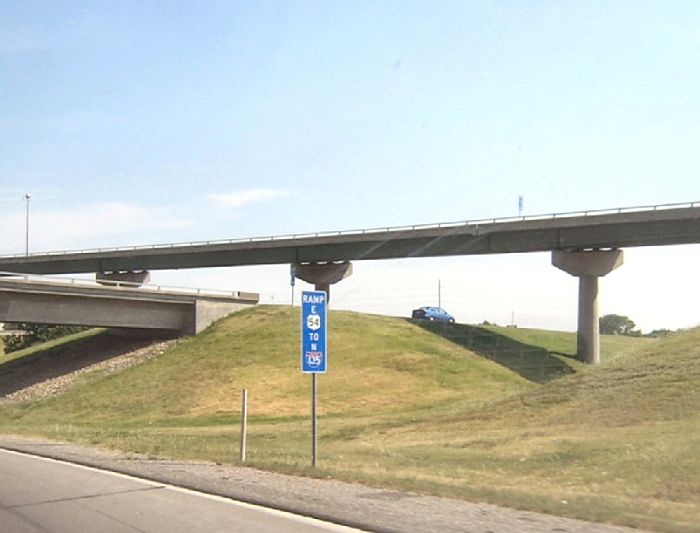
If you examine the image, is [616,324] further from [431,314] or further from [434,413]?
[434,413]

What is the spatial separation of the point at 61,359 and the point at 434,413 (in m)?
37.3

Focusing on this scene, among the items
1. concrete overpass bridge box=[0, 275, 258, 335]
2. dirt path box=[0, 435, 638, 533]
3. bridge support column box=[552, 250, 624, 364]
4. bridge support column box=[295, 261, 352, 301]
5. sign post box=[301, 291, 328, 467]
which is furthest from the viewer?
bridge support column box=[295, 261, 352, 301]

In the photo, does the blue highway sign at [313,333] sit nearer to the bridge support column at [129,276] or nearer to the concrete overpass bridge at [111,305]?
the concrete overpass bridge at [111,305]

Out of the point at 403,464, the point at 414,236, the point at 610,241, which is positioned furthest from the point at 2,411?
the point at 610,241

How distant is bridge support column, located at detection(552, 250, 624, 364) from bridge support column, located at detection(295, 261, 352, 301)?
19504 millimetres

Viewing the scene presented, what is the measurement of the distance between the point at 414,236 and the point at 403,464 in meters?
46.7

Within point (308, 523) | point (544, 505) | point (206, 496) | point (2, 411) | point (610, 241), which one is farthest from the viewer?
point (610, 241)

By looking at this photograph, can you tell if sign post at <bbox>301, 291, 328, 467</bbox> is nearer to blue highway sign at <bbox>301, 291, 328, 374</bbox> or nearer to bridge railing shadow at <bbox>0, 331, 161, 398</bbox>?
blue highway sign at <bbox>301, 291, 328, 374</bbox>

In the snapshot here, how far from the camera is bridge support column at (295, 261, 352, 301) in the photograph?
70.7m

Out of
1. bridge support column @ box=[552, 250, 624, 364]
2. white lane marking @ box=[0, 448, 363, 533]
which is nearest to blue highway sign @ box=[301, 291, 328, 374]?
white lane marking @ box=[0, 448, 363, 533]

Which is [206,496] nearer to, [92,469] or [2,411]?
[92,469]

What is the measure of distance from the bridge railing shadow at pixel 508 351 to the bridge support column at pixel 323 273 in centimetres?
889

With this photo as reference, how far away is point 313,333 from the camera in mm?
16422

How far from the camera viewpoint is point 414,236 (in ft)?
208
